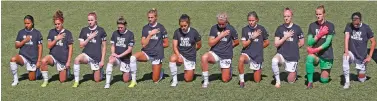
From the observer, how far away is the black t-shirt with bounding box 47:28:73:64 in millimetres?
13578

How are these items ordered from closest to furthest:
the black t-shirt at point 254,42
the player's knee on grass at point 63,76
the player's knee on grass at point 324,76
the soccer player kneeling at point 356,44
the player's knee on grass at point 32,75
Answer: the soccer player kneeling at point 356,44
the black t-shirt at point 254,42
the player's knee on grass at point 324,76
the player's knee on grass at point 63,76
the player's knee on grass at point 32,75

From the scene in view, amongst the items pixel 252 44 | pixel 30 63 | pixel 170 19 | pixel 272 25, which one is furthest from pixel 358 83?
pixel 170 19

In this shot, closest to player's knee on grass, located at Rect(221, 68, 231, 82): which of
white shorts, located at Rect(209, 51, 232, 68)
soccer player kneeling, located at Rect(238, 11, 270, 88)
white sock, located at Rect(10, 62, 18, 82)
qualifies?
white shorts, located at Rect(209, 51, 232, 68)

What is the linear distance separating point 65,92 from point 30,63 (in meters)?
1.35

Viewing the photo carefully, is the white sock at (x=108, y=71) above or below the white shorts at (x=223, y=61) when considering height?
below

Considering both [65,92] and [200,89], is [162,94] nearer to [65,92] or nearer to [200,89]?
[200,89]

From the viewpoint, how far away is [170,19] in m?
23.9

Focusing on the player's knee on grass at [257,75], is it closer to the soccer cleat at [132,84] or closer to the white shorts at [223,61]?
the white shorts at [223,61]

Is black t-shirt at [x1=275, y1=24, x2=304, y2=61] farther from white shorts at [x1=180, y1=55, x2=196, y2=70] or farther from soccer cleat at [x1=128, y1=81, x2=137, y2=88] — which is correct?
soccer cleat at [x1=128, y1=81, x2=137, y2=88]

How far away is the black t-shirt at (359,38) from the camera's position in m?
13.1

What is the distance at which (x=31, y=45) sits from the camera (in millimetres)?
13742

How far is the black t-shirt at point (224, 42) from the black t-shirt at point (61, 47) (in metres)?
3.10

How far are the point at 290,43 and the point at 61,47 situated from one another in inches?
194

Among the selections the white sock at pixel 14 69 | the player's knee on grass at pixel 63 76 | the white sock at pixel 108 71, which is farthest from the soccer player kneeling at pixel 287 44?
the white sock at pixel 14 69
